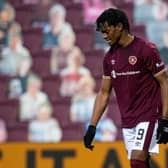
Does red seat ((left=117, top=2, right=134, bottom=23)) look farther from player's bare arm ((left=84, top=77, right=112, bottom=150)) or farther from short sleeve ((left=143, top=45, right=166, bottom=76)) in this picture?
short sleeve ((left=143, top=45, right=166, bottom=76))

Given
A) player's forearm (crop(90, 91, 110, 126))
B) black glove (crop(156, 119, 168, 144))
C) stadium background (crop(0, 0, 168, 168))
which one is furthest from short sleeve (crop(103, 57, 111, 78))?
stadium background (crop(0, 0, 168, 168))

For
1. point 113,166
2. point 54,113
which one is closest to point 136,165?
point 113,166

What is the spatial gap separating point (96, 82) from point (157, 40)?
941 millimetres

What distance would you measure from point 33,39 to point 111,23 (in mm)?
4635

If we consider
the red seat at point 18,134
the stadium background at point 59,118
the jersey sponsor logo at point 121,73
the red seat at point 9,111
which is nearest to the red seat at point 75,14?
the stadium background at point 59,118

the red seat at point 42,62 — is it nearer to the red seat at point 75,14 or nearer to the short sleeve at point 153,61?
the red seat at point 75,14

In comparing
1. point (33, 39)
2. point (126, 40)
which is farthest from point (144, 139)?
point (33, 39)

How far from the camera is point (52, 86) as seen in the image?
909 centimetres

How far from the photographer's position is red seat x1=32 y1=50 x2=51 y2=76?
9.22 m

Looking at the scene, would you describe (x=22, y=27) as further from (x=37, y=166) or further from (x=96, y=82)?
(x=37, y=166)

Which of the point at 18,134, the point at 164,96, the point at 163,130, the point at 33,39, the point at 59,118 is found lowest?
the point at 18,134

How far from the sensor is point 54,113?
8.87 m

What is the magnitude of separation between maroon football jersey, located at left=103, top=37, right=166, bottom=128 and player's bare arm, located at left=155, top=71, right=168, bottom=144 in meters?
0.05

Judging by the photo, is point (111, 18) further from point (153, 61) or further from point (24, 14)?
point (24, 14)
